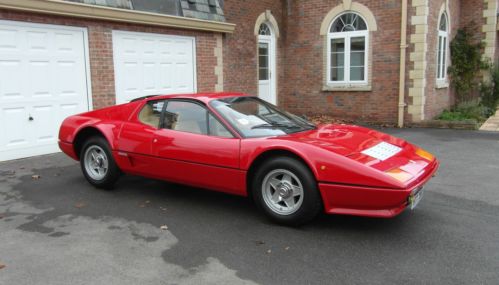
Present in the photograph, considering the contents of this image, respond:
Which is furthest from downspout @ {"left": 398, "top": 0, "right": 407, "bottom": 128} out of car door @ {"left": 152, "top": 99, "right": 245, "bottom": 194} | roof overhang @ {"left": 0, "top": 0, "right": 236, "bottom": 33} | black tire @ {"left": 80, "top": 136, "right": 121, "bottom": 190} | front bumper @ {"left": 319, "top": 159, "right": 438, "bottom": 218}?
black tire @ {"left": 80, "top": 136, "right": 121, "bottom": 190}

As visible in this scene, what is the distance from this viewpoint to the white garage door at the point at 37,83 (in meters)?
7.91

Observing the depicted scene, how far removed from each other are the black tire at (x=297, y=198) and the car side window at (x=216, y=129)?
Result: 565 mm

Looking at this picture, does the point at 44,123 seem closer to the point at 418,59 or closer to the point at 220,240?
the point at 220,240

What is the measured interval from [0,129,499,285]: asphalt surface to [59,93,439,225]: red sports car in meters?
0.33

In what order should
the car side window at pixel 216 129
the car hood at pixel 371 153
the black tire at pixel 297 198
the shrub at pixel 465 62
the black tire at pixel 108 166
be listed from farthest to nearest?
the shrub at pixel 465 62 < the black tire at pixel 108 166 < the car side window at pixel 216 129 < the black tire at pixel 297 198 < the car hood at pixel 371 153

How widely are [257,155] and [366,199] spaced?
1158 mm

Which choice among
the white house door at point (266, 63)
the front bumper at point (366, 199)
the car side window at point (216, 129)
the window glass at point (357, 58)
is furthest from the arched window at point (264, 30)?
the front bumper at point (366, 199)

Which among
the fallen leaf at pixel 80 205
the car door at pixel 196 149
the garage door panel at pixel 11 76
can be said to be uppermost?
the garage door panel at pixel 11 76

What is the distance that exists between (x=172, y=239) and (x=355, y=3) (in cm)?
1034

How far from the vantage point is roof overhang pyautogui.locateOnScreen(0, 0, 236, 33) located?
7.83 meters

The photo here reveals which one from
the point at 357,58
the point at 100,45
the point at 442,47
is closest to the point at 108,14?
the point at 100,45

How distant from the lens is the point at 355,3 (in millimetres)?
12734

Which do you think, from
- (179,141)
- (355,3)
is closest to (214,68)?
(355,3)

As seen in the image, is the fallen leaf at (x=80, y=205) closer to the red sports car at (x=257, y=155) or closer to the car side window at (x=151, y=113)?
the red sports car at (x=257, y=155)
